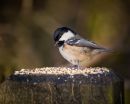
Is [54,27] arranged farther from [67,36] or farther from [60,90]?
[60,90]

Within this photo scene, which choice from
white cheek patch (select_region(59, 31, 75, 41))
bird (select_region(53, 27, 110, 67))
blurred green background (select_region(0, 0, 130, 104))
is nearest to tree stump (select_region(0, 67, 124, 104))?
white cheek patch (select_region(59, 31, 75, 41))

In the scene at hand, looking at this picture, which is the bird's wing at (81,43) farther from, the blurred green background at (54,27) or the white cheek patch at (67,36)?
the blurred green background at (54,27)

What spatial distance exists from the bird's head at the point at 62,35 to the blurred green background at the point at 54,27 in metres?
2.34

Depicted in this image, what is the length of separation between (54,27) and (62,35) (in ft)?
9.39

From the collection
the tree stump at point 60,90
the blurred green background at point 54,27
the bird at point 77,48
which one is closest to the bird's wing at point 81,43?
the bird at point 77,48

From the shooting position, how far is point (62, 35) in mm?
4688

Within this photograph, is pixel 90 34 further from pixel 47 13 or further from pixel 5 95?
pixel 5 95

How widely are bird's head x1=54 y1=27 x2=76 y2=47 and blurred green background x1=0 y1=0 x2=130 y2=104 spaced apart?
2337mm

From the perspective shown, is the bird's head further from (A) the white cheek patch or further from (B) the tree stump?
(B) the tree stump

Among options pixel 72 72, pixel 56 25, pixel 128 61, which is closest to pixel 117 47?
pixel 128 61

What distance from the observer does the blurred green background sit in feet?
24.5

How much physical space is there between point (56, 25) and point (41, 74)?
459cm

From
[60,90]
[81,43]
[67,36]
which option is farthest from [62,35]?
[60,90]

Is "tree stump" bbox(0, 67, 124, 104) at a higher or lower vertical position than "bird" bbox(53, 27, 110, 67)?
lower
